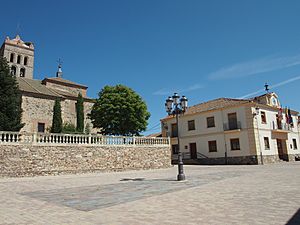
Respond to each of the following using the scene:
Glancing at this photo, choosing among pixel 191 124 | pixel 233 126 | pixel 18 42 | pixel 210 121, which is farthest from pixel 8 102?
pixel 18 42

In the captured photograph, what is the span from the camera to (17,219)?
4.52m

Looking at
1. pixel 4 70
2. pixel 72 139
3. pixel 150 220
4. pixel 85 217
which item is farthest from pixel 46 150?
pixel 150 220

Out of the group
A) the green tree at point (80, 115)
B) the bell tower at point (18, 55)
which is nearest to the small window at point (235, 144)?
the green tree at point (80, 115)

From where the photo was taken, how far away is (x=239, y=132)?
2338 cm

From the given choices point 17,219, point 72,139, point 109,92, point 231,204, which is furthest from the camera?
point 109,92

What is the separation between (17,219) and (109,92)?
2154 cm

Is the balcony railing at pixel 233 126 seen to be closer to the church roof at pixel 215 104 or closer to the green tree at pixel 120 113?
the church roof at pixel 215 104

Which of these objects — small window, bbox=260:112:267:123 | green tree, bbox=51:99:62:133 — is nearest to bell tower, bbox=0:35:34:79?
green tree, bbox=51:99:62:133

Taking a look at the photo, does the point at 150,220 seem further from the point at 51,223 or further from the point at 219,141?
the point at 219,141

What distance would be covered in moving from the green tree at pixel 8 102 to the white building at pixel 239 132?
16.4 m

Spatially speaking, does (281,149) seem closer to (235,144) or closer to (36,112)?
(235,144)

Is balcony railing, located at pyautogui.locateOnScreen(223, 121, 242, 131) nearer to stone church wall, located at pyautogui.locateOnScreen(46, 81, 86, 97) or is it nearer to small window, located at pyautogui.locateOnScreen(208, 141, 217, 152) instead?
small window, located at pyautogui.locateOnScreen(208, 141, 217, 152)

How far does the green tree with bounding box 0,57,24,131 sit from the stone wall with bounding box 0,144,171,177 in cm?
611

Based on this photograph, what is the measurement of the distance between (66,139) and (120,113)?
9.59 metres
